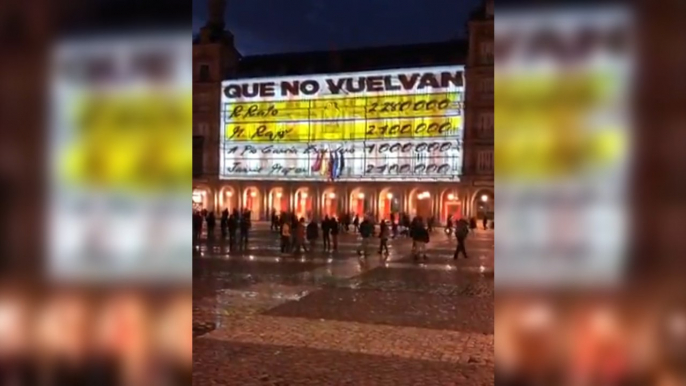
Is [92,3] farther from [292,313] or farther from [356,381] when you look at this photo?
[292,313]

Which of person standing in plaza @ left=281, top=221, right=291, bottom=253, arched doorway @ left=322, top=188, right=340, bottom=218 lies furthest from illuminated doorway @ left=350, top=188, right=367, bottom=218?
person standing in plaza @ left=281, top=221, right=291, bottom=253

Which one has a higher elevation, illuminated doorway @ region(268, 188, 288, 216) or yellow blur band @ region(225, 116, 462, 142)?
Result: yellow blur band @ region(225, 116, 462, 142)

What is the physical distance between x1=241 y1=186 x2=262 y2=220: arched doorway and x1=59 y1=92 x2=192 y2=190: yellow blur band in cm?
3235

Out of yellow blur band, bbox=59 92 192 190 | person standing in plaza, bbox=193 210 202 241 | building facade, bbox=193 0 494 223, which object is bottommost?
person standing in plaza, bbox=193 210 202 241

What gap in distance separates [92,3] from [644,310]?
2.47 m

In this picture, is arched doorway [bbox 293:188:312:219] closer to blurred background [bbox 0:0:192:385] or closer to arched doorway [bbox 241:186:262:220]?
arched doorway [bbox 241:186:262:220]

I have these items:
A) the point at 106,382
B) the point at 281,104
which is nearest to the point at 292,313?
the point at 106,382

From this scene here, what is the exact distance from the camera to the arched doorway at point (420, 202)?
109 ft

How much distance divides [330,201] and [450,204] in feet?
21.6

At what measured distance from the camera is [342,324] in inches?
265

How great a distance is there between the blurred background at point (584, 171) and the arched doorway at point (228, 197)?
3356cm

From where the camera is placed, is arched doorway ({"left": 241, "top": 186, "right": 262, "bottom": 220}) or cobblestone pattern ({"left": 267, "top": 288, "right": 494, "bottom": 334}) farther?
arched doorway ({"left": 241, "top": 186, "right": 262, "bottom": 220})

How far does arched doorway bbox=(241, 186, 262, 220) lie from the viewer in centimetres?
3491

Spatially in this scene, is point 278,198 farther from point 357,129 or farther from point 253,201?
point 357,129
